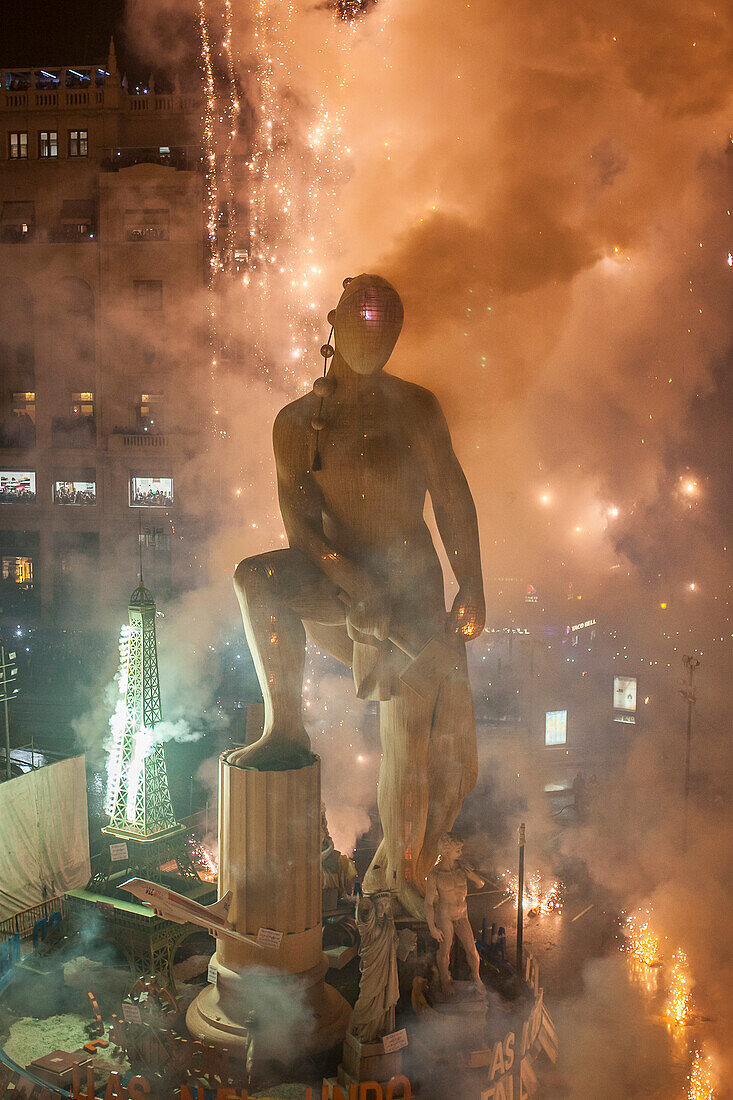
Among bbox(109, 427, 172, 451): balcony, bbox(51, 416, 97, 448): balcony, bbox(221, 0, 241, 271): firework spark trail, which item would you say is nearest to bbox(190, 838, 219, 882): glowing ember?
bbox(109, 427, 172, 451): balcony

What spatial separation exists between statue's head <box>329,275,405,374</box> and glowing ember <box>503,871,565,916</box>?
8.65 m

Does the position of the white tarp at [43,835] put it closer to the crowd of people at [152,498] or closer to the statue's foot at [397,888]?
the statue's foot at [397,888]

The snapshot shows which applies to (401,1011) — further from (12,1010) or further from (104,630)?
(104,630)

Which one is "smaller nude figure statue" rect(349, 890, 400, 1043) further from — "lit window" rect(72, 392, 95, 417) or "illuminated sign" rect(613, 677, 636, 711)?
"lit window" rect(72, 392, 95, 417)

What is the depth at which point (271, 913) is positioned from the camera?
6.76m

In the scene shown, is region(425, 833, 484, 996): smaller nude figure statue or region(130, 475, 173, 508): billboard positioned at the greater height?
region(130, 475, 173, 508): billboard

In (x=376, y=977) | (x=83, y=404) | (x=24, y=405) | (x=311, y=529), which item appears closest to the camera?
(x=376, y=977)

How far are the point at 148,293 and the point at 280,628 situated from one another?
73.8ft

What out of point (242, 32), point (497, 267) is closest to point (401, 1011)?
point (497, 267)

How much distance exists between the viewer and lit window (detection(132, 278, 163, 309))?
2698cm

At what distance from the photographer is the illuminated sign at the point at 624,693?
20303 mm

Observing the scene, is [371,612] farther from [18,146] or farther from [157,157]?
[18,146]

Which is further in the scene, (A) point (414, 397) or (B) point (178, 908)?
(A) point (414, 397)

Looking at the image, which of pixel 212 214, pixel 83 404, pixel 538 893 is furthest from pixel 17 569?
pixel 538 893
